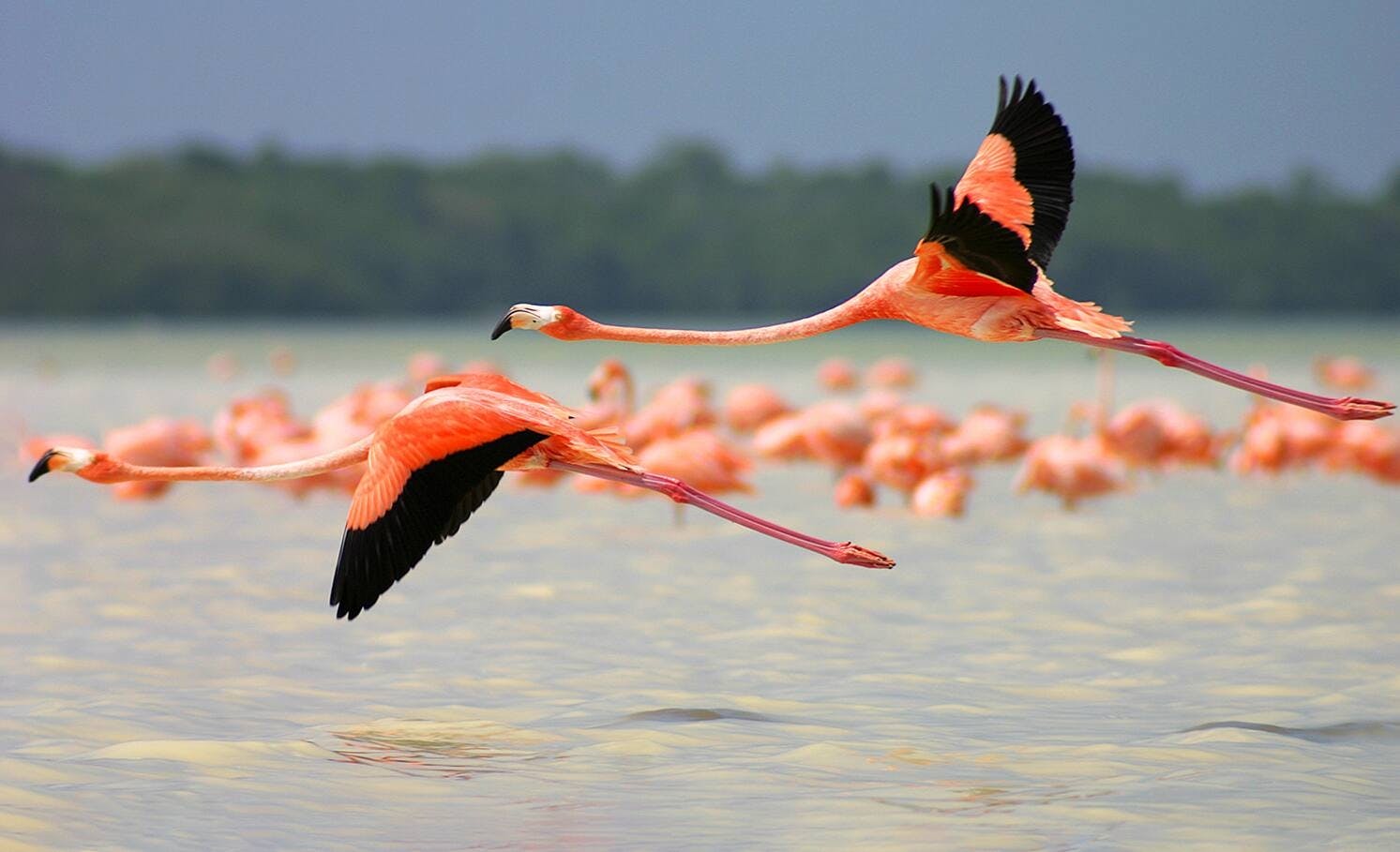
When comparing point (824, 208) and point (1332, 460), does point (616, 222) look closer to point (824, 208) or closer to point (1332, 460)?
point (824, 208)

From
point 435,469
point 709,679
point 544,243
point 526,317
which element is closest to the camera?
point 435,469

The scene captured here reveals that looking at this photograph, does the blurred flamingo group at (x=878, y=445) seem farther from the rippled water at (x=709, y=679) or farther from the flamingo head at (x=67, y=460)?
the flamingo head at (x=67, y=460)

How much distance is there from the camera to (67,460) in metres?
4.43

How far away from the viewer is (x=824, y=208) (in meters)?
50.8

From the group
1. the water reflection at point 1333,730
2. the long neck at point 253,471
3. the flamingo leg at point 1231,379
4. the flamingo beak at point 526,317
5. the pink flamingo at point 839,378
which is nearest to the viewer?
the water reflection at point 1333,730

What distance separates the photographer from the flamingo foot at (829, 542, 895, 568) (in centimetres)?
439

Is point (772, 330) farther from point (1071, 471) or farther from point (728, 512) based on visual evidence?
point (1071, 471)

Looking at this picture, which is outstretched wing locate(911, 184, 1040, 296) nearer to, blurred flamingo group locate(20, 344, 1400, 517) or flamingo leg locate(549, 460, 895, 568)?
flamingo leg locate(549, 460, 895, 568)

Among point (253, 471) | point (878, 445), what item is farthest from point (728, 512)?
point (878, 445)

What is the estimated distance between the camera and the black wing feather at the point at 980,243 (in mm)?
4043

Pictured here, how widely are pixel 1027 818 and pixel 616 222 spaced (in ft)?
154

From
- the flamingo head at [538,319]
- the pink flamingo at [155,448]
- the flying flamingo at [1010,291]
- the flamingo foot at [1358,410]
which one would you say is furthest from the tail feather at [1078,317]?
the pink flamingo at [155,448]

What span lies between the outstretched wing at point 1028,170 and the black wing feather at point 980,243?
398 mm

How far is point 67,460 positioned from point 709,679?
169 centimetres
